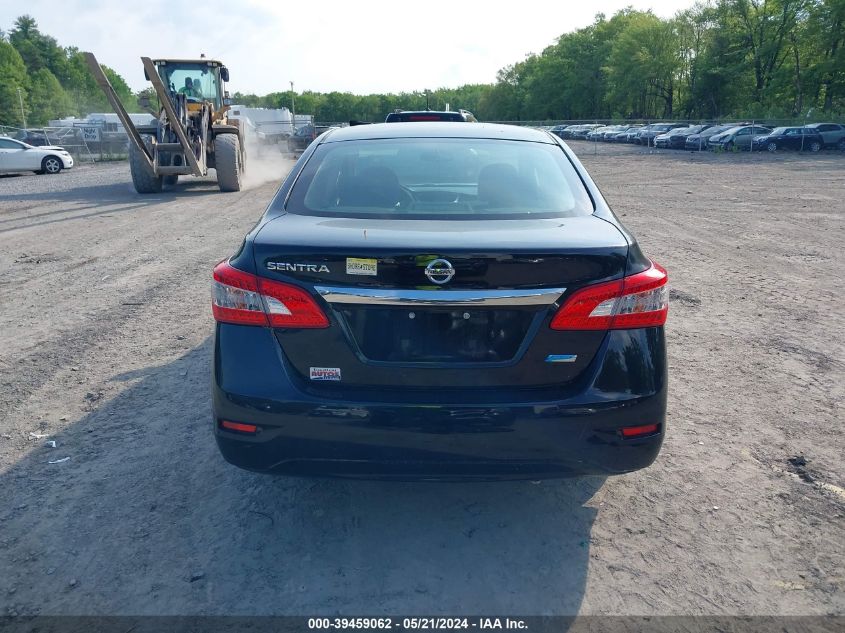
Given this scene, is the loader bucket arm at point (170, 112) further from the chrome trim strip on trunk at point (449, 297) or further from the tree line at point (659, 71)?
the tree line at point (659, 71)

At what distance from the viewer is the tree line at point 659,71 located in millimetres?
54938

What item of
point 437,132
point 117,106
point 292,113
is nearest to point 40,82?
point 292,113

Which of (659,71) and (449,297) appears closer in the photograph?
(449,297)

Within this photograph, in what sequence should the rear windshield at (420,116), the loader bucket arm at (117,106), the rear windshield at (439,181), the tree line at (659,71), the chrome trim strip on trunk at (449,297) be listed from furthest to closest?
the tree line at (659,71), the loader bucket arm at (117,106), the rear windshield at (420,116), the rear windshield at (439,181), the chrome trim strip on trunk at (449,297)

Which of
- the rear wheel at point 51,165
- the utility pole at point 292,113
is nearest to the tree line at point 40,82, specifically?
the utility pole at point 292,113

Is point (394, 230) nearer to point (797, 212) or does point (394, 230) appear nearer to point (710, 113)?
point (797, 212)

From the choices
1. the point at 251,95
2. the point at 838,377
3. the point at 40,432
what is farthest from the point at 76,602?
the point at 251,95

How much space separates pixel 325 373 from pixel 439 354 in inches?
17.6

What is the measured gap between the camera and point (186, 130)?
16.1 meters

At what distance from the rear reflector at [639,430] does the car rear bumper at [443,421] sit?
0.02 meters

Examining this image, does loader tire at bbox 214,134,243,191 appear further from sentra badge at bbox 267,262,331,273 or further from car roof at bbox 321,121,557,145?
sentra badge at bbox 267,262,331,273

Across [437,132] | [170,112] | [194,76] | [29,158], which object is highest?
[194,76]

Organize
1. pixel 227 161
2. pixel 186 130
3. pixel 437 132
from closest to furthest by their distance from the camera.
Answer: pixel 437 132 < pixel 186 130 < pixel 227 161

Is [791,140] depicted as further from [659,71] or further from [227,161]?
[659,71]
